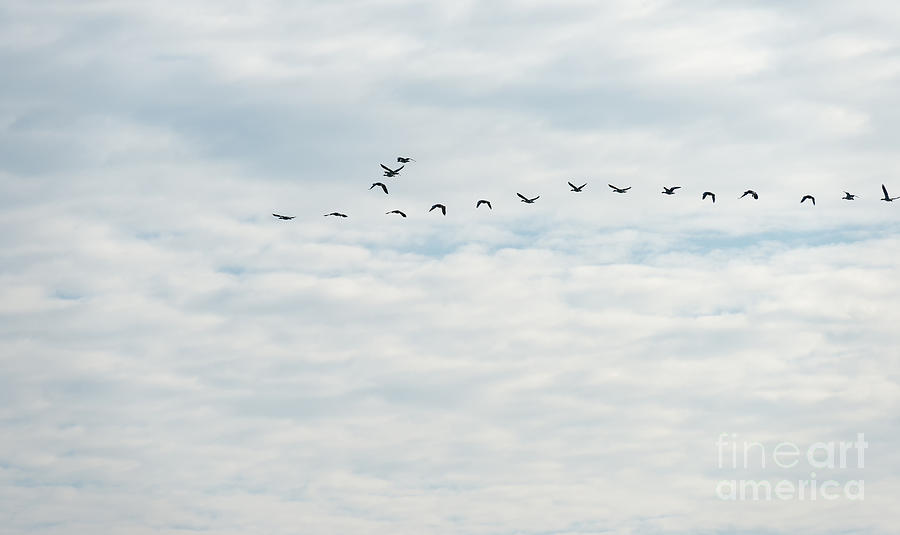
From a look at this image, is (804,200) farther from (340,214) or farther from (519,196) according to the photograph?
(340,214)

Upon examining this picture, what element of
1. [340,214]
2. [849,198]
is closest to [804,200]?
[849,198]

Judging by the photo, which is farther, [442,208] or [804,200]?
[804,200]

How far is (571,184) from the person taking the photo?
15575 centimetres

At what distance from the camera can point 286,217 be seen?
144 meters

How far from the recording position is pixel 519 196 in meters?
149

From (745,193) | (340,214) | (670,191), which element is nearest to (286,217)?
(340,214)

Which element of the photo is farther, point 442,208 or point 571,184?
point 571,184

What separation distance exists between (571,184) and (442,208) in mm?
22881

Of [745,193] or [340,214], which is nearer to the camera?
[340,214]

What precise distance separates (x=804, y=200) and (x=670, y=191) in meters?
19.7

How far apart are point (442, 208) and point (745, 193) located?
157 feet

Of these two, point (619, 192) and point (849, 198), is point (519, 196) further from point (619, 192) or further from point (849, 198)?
point (849, 198)

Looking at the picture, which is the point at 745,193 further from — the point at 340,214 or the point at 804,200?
the point at 340,214

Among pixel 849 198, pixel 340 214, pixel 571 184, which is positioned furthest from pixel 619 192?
pixel 340 214
